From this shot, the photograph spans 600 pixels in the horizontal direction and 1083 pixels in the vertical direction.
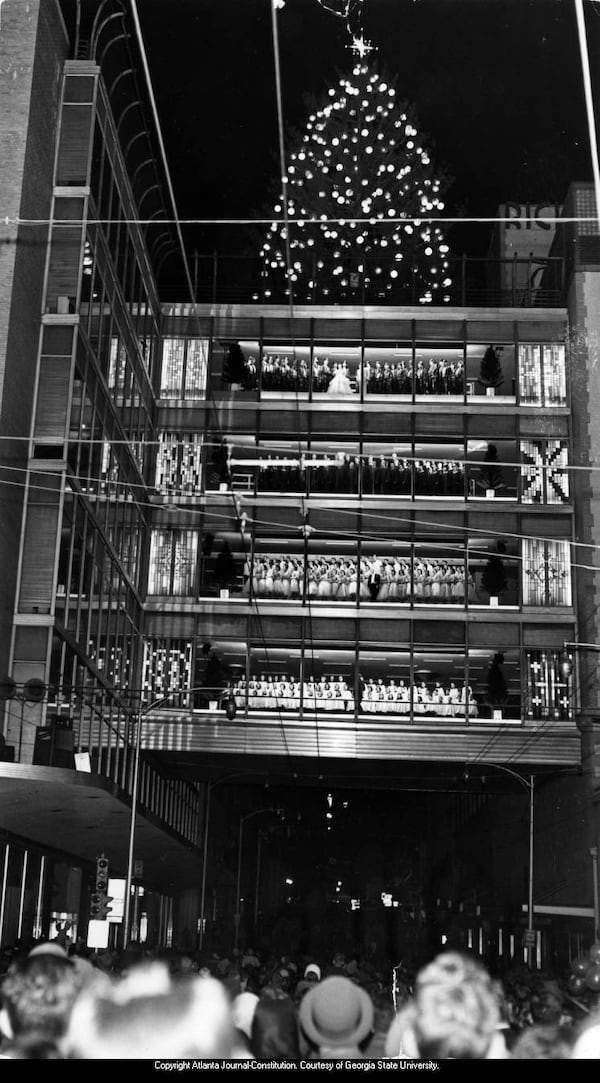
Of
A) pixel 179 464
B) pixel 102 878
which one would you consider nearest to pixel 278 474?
→ pixel 179 464

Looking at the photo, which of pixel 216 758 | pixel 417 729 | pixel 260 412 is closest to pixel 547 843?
pixel 417 729

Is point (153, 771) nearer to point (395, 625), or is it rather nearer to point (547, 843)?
point (395, 625)

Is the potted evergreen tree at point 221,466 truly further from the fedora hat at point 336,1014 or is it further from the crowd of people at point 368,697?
the fedora hat at point 336,1014

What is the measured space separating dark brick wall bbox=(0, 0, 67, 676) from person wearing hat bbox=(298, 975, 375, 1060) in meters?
24.1

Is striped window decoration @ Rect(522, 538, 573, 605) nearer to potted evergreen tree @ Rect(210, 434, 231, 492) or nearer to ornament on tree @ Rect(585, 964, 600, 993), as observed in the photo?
potted evergreen tree @ Rect(210, 434, 231, 492)

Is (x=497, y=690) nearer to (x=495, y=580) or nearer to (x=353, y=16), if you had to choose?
(x=495, y=580)

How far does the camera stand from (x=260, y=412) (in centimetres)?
4700

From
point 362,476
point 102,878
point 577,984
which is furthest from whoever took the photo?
point 362,476

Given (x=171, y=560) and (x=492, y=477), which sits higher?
(x=492, y=477)

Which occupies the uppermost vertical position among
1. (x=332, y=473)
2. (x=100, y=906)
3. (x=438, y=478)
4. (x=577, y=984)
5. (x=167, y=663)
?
(x=332, y=473)

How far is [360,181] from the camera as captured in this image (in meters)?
43.9

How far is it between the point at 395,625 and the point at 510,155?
1498cm

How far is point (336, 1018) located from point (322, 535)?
40006 mm

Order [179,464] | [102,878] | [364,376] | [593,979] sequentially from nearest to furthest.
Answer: [593,979], [102,878], [179,464], [364,376]
